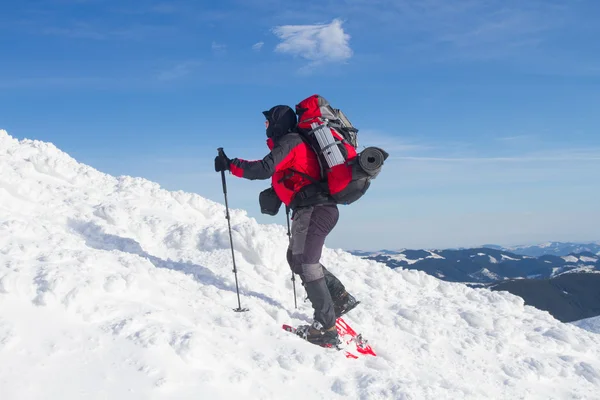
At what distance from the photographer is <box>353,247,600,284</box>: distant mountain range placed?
10319cm

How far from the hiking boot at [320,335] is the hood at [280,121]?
2689 millimetres

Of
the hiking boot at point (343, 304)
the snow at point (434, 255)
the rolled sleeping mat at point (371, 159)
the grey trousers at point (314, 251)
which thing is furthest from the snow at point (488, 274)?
the rolled sleeping mat at point (371, 159)

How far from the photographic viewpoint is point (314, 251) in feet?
21.0

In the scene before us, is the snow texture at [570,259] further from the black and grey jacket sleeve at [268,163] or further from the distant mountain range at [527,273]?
the black and grey jacket sleeve at [268,163]

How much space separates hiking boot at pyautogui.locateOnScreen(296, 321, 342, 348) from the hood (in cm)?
269

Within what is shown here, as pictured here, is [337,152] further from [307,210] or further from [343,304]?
[343,304]

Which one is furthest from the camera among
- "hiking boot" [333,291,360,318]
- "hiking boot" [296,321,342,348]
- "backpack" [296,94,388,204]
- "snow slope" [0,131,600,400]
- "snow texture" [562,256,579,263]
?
"snow texture" [562,256,579,263]

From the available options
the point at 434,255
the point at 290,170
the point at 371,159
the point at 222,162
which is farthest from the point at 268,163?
the point at 434,255

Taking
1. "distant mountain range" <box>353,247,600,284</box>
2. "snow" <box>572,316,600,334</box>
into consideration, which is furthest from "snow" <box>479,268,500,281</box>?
"snow" <box>572,316,600,334</box>

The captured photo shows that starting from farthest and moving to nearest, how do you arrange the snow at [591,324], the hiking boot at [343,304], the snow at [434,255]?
the snow at [434,255], the snow at [591,324], the hiking boot at [343,304]

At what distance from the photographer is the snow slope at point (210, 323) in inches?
173

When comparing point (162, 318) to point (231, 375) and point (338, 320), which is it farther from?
point (338, 320)

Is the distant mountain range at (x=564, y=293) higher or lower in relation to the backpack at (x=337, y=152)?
lower

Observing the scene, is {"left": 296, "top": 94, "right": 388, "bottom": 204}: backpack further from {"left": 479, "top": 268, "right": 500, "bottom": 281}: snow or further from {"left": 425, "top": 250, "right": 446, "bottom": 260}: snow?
{"left": 425, "top": 250, "right": 446, "bottom": 260}: snow
